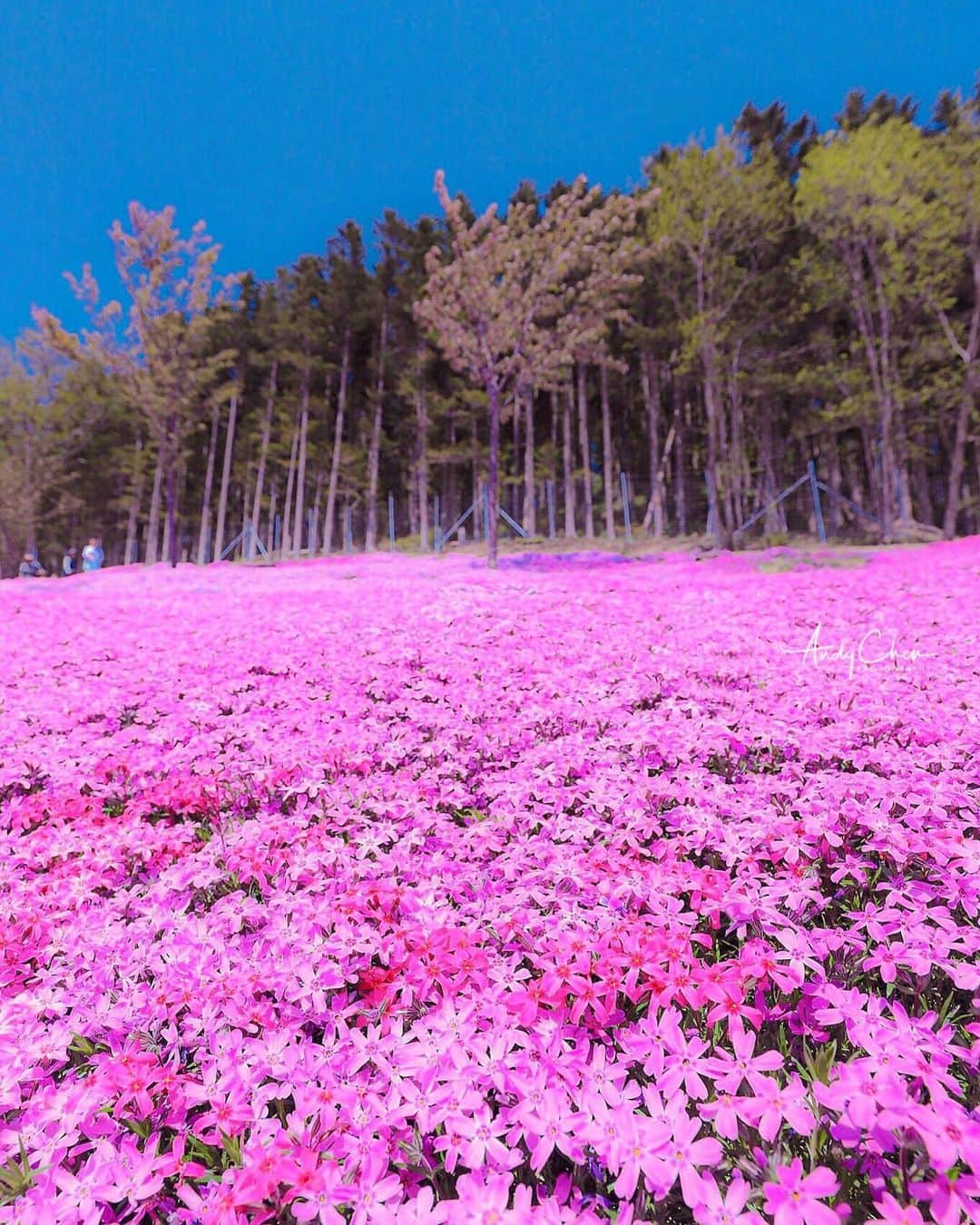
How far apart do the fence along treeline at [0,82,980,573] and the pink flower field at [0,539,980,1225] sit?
12180mm

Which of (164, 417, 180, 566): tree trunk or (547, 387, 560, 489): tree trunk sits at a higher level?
(547, 387, 560, 489): tree trunk

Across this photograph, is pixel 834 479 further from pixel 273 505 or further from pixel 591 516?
pixel 273 505

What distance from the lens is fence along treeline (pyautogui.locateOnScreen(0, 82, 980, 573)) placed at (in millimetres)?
18172

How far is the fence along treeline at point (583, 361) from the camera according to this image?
1817cm

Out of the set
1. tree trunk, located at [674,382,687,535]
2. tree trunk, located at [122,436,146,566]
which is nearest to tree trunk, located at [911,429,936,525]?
tree trunk, located at [674,382,687,535]

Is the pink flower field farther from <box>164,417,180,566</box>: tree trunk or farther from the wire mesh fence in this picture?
the wire mesh fence

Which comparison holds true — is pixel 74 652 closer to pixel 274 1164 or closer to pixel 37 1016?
pixel 37 1016

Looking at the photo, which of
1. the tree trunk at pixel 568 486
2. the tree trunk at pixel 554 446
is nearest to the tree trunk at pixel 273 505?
the tree trunk at pixel 554 446

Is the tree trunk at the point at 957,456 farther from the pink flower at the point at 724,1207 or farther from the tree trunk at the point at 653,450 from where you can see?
the pink flower at the point at 724,1207

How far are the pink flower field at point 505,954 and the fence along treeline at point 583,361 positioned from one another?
12180 millimetres

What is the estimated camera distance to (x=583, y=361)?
1959 cm

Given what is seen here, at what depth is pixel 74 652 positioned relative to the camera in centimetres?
629

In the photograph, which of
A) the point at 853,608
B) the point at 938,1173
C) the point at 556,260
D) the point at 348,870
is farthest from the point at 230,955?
Answer: the point at 556,260

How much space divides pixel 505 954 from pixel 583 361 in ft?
65.8
